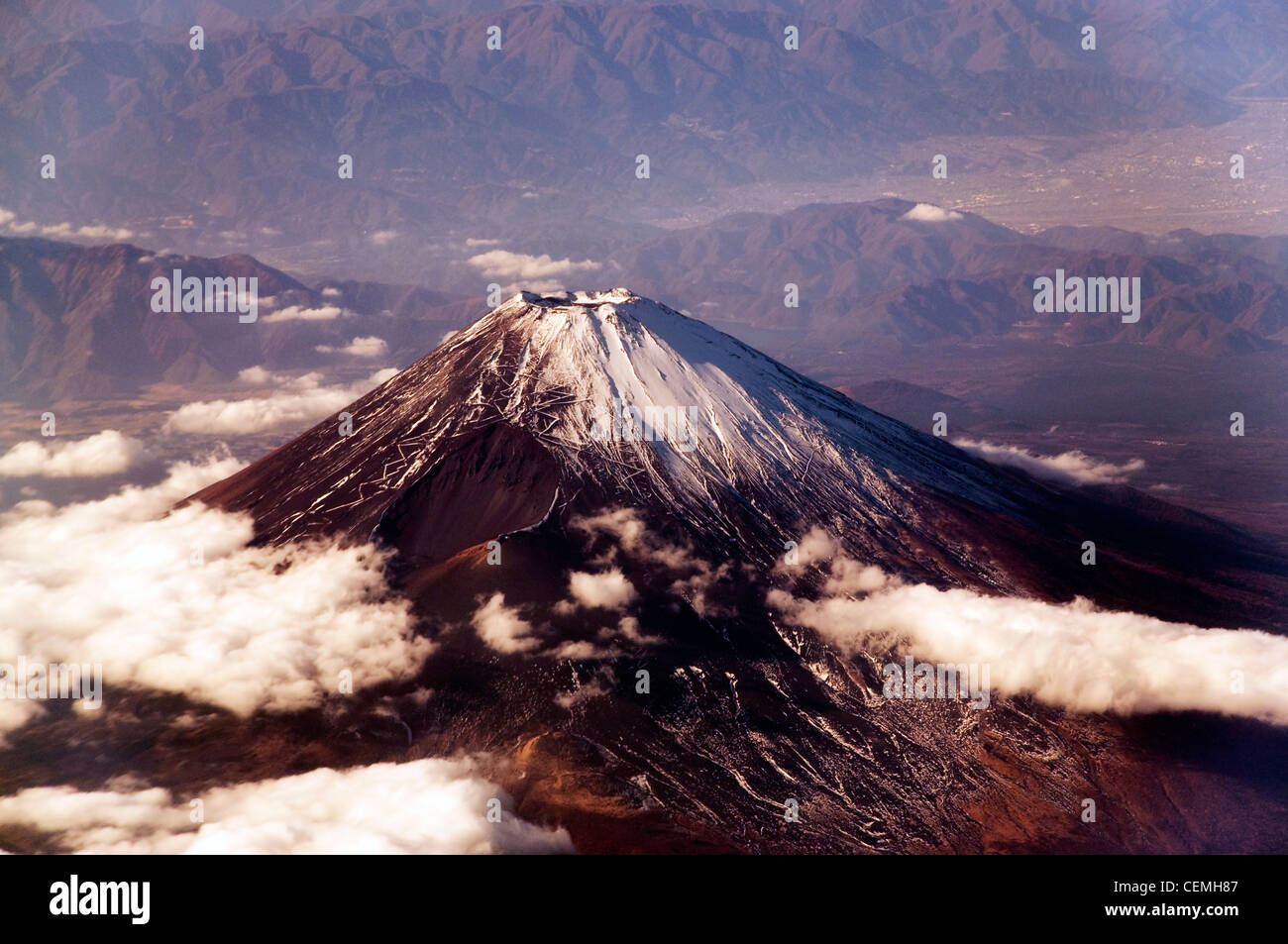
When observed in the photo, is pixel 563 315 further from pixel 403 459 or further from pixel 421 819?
pixel 421 819

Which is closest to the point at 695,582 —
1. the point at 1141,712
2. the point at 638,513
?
the point at 638,513

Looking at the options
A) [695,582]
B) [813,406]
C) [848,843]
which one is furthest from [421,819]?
[813,406]

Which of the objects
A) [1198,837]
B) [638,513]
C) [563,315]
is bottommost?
[1198,837]

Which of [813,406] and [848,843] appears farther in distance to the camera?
[813,406]

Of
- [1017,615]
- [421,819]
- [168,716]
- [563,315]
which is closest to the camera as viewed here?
[421,819]

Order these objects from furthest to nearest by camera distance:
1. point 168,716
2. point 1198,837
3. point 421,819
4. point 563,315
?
point 563,315
point 168,716
point 1198,837
point 421,819

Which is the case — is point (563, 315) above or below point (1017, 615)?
above
